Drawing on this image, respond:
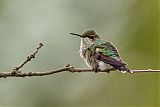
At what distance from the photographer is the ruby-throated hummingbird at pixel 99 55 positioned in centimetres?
632

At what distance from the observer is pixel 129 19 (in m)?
15.2

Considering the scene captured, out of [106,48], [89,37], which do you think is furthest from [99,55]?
[89,37]

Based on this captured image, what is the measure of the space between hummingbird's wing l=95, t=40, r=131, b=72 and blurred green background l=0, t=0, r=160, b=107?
4.88m

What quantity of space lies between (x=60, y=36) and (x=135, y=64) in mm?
2720

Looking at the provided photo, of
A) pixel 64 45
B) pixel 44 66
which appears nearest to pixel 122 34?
pixel 64 45

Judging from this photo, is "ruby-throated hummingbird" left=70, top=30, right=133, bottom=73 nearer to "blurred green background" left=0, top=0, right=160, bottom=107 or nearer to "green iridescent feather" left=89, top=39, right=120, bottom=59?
"green iridescent feather" left=89, top=39, right=120, bottom=59

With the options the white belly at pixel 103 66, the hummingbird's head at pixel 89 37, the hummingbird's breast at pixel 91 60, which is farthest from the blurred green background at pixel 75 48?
the white belly at pixel 103 66

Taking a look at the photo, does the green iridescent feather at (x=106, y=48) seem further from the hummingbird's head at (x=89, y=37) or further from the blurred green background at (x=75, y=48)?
the blurred green background at (x=75, y=48)

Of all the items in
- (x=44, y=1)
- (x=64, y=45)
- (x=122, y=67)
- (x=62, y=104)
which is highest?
(x=44, y=1)

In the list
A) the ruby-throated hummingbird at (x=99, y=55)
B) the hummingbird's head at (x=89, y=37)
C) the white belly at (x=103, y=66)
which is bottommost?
the white belly at (x=103, y=66)

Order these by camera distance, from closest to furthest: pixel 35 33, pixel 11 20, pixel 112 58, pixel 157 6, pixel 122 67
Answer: pixel 122 67 → pixel 112 58 → pixel 157 6 → pixel 35 33 → pixel 11 20

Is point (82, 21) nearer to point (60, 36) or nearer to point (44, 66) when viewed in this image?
point (60, 36)

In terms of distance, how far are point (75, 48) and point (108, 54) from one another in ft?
26.2

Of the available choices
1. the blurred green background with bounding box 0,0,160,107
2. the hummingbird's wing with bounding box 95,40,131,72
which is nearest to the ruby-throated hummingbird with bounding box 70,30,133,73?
the hummingbird's wing with bounding box 95,40,131,72
